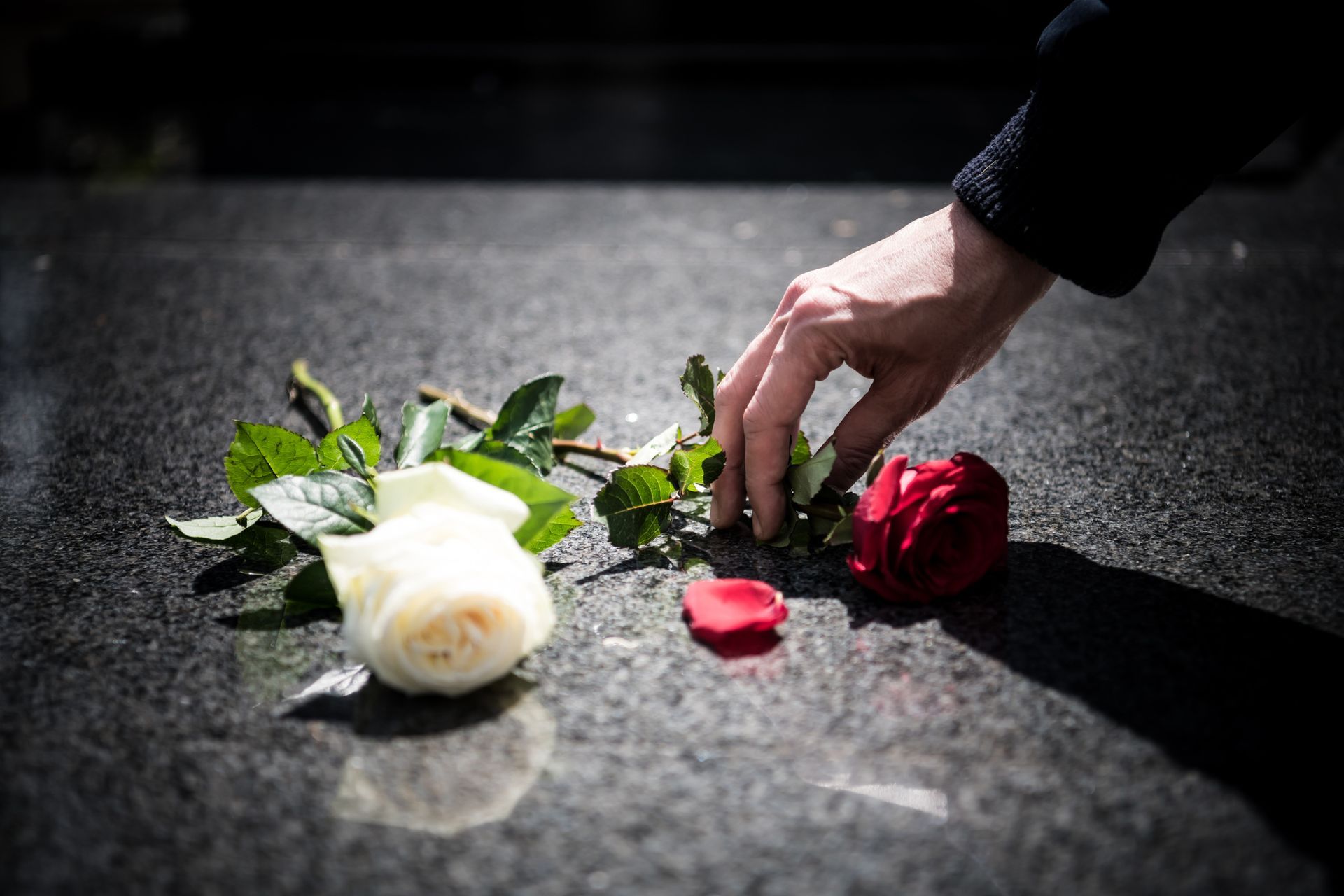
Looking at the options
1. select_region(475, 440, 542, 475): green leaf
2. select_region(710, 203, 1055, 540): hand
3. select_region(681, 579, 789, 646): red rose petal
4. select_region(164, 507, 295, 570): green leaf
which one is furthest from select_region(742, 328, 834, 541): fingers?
select_region(164, 507, 295, 570): green leaf

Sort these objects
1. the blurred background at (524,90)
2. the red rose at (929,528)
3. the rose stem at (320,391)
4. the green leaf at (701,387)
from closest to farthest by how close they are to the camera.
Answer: the red rose at (929,528)
the green leaf at (701,387)
the rose stem at (320,391)
the blurred background at (524,90)

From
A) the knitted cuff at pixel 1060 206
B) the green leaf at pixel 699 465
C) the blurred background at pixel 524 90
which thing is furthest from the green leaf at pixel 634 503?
the blurred background at pixel 524 90

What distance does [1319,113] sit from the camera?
10.3 feet

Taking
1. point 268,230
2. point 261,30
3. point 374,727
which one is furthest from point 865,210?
point 261,30

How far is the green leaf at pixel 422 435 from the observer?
37.0 inches

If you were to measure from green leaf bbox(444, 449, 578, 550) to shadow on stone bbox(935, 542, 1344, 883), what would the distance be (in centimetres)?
31

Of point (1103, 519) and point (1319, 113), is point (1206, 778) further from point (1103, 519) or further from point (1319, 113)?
point (1319, 113)

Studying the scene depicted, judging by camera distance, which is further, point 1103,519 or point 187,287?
point 187,287

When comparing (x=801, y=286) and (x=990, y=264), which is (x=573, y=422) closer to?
(x=801, y=286)

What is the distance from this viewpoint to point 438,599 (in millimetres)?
728

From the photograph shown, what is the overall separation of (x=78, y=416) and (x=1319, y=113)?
131 inches

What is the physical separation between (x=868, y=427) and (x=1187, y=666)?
0.33 meters

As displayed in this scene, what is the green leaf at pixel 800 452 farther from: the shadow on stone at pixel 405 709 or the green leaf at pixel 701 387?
the shadow on stone at pixel 405 709

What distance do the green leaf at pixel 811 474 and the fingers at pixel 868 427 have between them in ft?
0.07
